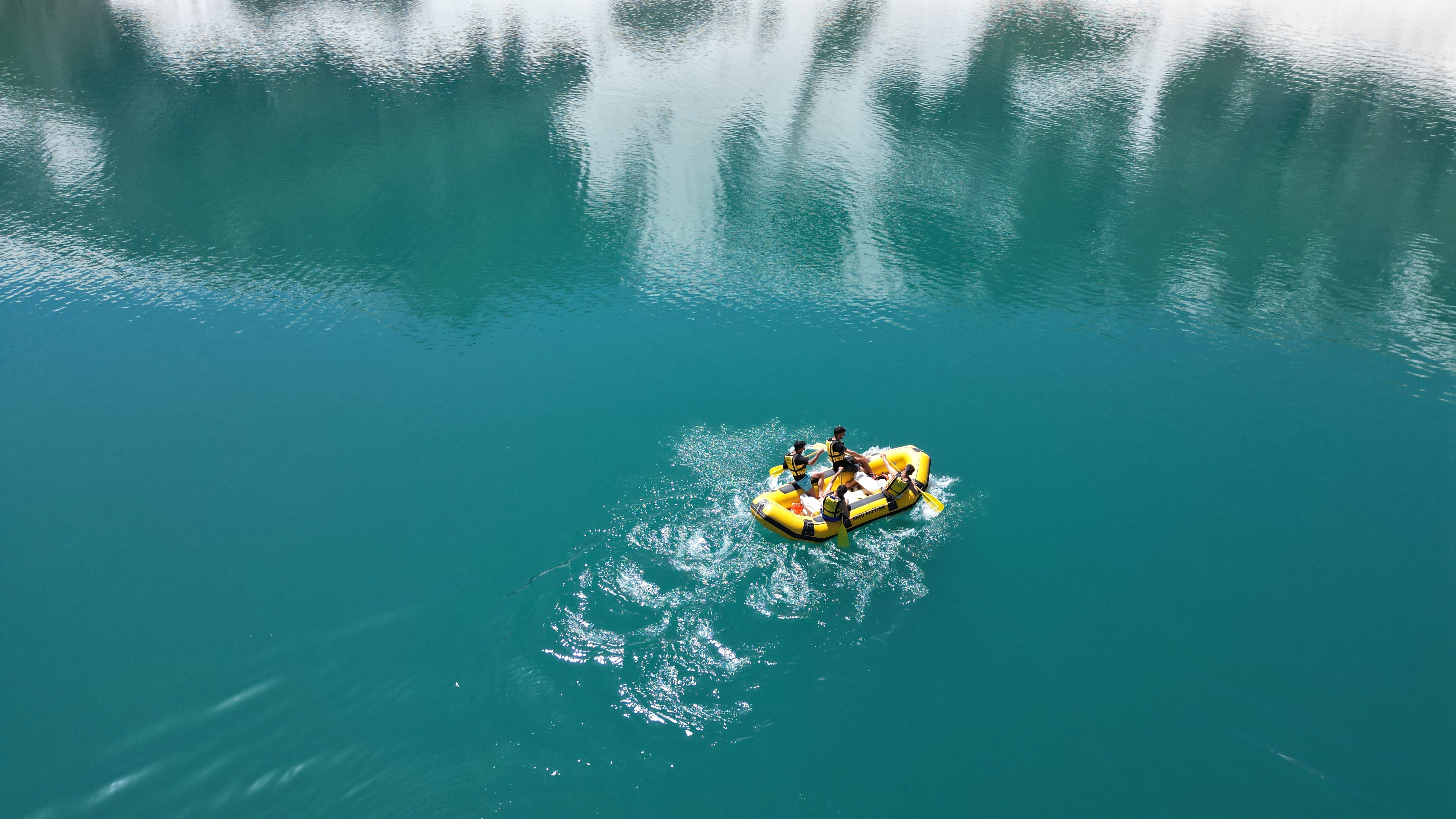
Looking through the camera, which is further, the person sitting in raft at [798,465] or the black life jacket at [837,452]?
the black life jacket at [837,452]

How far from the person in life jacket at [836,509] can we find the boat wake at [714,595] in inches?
20.8

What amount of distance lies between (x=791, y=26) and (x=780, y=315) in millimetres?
36609

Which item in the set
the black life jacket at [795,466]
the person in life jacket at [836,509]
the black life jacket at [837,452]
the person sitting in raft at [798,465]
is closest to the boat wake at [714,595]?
the person in life jacket at [836,509]

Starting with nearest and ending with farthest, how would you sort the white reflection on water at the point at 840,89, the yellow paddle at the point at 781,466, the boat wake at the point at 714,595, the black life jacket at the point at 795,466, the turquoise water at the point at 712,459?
1. the turquoise water at the point at 712,459
2. the boat wake at the point at 714,595
3. the black life jacket at the point at 795,466
4. the yellow paddle at the point at 781,466
5. the white reflection on water at the point at 840,89

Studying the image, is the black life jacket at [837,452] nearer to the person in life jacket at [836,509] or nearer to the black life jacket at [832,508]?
the person in life jacket at [836,509]

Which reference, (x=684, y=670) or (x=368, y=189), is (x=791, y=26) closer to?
(x=368, y=189)

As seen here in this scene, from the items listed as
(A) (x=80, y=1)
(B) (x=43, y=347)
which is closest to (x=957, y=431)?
Answer: (B) (x=43, y=347)

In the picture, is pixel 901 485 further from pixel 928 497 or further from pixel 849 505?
pixel 849 505

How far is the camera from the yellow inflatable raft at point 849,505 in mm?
13461

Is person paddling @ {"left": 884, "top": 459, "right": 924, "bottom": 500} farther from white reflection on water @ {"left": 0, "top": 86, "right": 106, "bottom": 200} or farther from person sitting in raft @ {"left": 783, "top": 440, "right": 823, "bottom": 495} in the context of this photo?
white reflection on water @ {"left": 0, "top": 86, "right": 106, "bottom": 200}

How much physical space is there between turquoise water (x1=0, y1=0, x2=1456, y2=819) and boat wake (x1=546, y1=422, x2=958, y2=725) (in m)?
0.07

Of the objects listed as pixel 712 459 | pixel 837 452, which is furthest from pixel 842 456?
pixel 712 459

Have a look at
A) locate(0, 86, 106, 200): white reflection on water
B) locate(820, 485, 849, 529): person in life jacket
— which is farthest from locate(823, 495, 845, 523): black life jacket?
locate(0, 86, 106, 200): white reflection on water

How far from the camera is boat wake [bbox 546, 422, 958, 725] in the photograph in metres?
11.5
